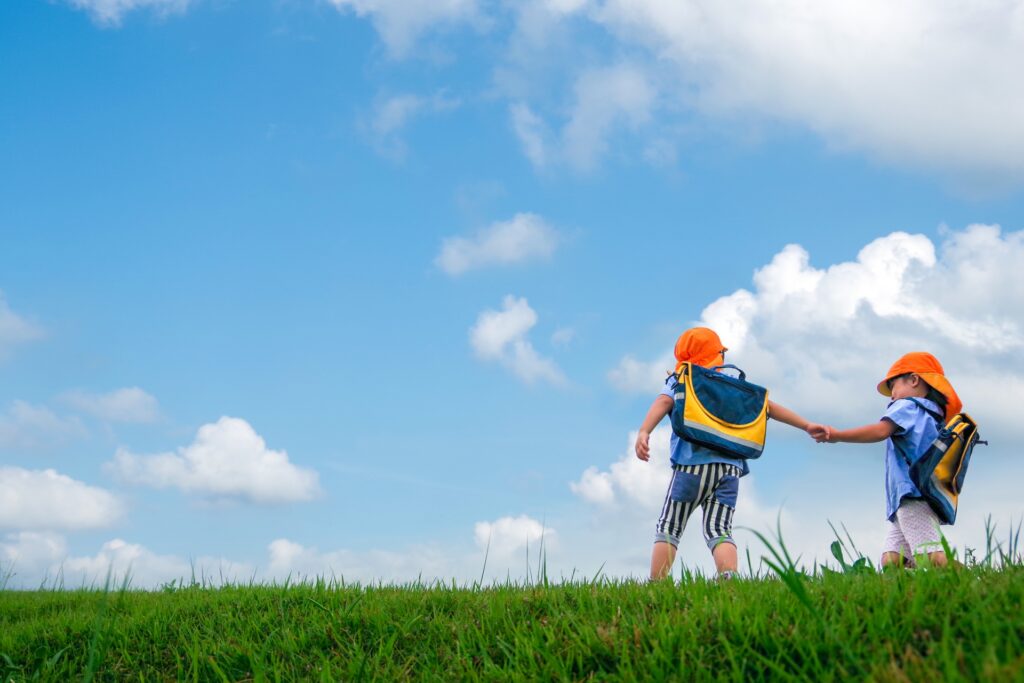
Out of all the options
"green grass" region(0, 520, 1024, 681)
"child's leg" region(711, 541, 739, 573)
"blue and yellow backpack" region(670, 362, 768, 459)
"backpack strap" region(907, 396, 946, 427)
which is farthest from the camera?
"backpack strap" region(907, 396, 946, 427)

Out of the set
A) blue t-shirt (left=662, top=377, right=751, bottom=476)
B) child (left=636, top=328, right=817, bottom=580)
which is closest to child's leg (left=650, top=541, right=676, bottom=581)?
child (left=636, top=328, right=817, bottom=580)

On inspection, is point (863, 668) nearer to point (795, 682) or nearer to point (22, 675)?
point (795, 682)

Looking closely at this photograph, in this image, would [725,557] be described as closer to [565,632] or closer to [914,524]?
[914,524]

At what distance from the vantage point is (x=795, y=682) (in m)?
3.09

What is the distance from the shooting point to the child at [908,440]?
286 inches

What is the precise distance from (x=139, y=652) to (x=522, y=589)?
2.51 meters

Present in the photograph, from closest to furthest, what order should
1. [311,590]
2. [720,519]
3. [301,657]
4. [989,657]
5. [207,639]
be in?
[989,657] → [301,657] → [207,639] → [311,590] → [720,519]

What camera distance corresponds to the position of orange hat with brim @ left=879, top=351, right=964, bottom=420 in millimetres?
7684

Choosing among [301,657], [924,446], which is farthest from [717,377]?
[301,657]

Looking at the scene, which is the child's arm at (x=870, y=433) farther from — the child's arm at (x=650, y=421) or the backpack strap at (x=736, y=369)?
the child's arm at (x=650, y=421)

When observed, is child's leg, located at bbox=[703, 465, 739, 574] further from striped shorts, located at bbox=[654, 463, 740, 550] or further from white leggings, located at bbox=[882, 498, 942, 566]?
white leggings, located at bbox=[882, 498, 942, 566]

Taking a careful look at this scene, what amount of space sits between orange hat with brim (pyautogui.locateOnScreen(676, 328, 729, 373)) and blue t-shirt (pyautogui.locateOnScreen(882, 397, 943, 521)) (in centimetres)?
155

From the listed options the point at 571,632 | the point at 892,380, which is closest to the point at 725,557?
the point at 892,380

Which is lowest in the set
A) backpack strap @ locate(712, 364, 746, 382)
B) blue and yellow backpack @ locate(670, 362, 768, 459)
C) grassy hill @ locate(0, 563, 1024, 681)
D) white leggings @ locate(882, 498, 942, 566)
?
grassy hill @ locate(0, 563, 1024, 681)
